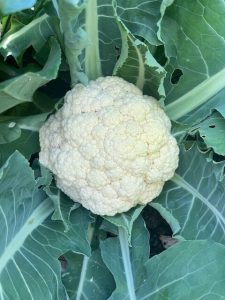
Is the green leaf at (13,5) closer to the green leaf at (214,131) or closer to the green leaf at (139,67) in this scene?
the green leaf at (139,67)

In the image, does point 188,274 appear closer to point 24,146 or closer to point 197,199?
point 197,199

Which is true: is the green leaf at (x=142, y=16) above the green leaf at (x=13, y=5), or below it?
below

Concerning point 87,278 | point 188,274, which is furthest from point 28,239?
point 188,274

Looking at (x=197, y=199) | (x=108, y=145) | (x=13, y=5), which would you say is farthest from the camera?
(x=197, y=199)

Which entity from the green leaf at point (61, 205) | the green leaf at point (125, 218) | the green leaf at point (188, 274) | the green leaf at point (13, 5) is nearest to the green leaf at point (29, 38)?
the green leaf at point (13, 5)

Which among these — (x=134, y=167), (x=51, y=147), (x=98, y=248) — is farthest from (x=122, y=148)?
(x=98, y=248)

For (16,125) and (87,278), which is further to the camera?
(87,278)
